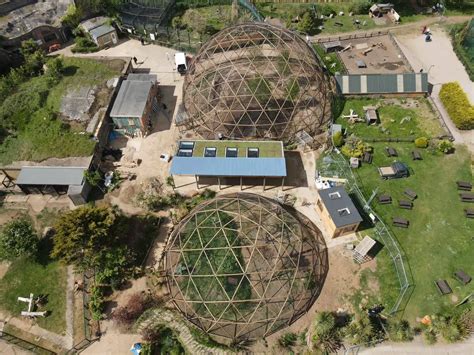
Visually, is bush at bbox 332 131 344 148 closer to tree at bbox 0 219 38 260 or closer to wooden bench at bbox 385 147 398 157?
wooden bench at bbox 385 147 398 157

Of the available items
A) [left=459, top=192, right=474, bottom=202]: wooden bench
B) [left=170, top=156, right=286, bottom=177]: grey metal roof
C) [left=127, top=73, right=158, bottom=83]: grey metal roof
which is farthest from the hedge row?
[left=127, top=73, right=158, bottom=83]: grey metal roof

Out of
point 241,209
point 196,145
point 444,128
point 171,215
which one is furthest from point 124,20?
point 444,128

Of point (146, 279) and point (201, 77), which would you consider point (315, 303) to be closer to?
point (146, 279)

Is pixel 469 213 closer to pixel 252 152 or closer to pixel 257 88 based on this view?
pixel 252 152

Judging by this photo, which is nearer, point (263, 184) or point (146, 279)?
point (146, 279)

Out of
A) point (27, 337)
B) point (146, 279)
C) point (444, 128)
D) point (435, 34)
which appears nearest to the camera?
point (27, 337)

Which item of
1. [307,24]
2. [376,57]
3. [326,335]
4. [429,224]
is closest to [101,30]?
[307,24]

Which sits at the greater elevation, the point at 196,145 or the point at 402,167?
the point at 196,145
